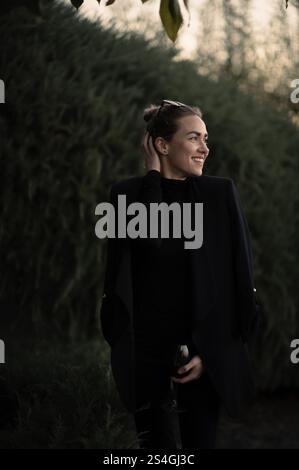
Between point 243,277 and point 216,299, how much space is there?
0.12m

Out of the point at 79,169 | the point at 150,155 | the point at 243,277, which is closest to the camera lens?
the point at 243,277

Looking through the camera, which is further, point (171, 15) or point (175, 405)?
point (171, 15)

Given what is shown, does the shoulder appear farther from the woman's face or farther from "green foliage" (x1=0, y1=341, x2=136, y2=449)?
"green foliage" (x1=0, y1=341, x2=136, y2=449)

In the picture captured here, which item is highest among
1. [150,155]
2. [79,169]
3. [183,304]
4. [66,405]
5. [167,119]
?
[79,169]

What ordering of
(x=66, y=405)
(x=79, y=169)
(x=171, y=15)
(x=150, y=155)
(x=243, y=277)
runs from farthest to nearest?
(x=79, y=169), (x=66, y=405), (x=171, y=15), (x=150, y=155), (x=243, y=277)

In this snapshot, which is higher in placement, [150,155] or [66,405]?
[150,155]

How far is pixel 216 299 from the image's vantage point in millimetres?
2461

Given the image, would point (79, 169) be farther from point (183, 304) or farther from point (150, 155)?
point (183, 304)

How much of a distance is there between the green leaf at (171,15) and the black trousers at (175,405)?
127 cm

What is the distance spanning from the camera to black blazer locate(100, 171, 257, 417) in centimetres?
243

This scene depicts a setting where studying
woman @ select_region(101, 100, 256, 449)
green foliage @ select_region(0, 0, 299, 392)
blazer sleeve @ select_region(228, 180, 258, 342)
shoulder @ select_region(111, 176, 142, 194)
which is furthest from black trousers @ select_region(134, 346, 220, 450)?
green foliage @ select_region(0, 0, 299, 392)

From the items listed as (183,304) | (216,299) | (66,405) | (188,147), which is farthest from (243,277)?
(66,405)

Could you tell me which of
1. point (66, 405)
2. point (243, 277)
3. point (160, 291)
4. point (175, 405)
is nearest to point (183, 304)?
point (160, 291)

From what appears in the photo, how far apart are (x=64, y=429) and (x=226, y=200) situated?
1.24 meters
